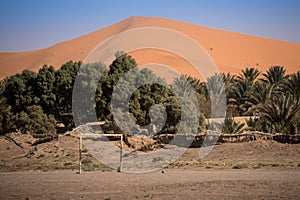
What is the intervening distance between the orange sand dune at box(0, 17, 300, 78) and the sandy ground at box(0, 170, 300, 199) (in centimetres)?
6306

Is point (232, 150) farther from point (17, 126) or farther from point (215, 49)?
point (215, 49)

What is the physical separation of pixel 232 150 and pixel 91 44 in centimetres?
9532

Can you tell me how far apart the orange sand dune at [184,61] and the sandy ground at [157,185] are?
63.1 meters

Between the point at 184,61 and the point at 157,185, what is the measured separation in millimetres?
74453

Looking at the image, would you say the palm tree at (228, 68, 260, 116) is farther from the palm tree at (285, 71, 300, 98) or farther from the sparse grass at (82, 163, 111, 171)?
the sparse grass at (82, 163, 111, 171)

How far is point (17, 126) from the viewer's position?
33125mm

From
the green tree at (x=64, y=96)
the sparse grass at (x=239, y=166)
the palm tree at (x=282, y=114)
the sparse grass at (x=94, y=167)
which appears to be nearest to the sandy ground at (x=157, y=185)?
the sparse grass at (x=239, y=166)

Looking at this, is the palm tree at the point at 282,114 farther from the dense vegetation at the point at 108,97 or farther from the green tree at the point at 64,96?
the green tree at the point at 64,96

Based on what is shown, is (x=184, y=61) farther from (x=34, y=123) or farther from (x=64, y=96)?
(x=34, y=123)

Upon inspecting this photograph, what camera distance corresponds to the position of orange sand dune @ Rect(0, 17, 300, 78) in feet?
295

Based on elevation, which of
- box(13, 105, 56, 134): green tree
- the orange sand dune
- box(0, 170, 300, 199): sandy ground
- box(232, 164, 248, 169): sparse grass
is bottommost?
box(0, 170, 300, 199): sandy ground

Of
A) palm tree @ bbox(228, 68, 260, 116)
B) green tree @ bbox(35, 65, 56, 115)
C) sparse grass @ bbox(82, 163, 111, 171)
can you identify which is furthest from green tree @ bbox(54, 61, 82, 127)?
sparse grass @ bbox(82, 163, 111, 171)

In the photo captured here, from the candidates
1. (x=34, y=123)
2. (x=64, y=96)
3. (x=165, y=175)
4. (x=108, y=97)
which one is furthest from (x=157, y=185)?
(x=64, y=96)

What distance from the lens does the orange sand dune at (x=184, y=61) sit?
90.1 metres
